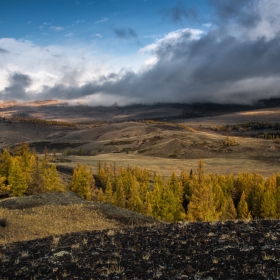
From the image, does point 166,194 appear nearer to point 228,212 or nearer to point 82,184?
point 228,212

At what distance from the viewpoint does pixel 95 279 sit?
12930mm

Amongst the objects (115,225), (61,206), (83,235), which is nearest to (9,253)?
(83,235)

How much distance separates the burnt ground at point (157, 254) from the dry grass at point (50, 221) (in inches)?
556

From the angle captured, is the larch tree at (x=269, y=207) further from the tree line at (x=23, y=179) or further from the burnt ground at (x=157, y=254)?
the burnt ground at (x=157, y=254)

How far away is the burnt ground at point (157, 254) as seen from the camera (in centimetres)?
1320

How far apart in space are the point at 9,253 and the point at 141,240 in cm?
775

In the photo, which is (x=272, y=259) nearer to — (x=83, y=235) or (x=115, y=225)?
(x=83, y=235)

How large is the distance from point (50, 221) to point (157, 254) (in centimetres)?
2740

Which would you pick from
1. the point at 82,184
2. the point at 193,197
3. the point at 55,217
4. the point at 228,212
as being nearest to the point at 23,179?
the point at 82,184

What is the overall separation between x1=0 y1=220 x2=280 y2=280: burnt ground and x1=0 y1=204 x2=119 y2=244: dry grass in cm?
1413

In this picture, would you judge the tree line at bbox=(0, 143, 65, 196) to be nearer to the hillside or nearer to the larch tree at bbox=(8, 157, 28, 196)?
the larch tree at bbox=(8, 157, 28, 196)

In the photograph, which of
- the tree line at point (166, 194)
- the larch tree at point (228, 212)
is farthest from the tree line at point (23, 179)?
the larch tree at point (228, 212)

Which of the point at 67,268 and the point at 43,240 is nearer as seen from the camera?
the point at 67,268

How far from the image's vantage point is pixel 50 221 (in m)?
39.4
